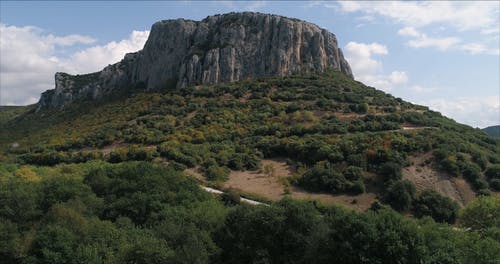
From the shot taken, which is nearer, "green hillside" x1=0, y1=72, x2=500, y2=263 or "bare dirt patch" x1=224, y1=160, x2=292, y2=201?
→ "green hillside" x1=0, y1=72, x2=500, y2=263

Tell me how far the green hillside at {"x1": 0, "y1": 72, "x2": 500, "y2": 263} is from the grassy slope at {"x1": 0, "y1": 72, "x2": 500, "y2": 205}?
0.32 meters

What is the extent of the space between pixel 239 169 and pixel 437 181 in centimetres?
2807

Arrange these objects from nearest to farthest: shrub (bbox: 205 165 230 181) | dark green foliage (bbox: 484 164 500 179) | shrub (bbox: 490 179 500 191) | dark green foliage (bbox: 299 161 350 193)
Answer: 1. shrub (bbox: 490 179 500 191)
2. dark green foliage (bbox: 299 161 350 193)
3. dark green foliage (bbox: 484 164 500 179)
4. shrub (bbox: 205 165 230 181)

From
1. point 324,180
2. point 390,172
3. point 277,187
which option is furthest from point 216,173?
point 390,172

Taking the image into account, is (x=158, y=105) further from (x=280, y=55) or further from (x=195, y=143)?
(x=280, y=55)

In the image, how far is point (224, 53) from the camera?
344 ft

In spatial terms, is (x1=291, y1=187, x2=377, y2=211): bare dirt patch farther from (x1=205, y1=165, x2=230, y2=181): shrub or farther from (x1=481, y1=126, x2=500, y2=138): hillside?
(x1=481, y1=126, x2=500, y2=138): hillside

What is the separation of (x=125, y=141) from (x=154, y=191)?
39100 millimetres

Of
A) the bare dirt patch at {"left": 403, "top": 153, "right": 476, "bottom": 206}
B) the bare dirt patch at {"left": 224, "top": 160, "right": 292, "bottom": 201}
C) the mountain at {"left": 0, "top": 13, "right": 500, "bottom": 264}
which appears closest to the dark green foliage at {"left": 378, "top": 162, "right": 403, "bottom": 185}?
the mountain at {"left": 0, "top": 13, "right": 500, "bottom": 264}

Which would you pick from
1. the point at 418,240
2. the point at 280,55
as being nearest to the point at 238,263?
the point at 418,240

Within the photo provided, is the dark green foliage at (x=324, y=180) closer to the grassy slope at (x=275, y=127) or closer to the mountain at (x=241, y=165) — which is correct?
the mountain at (x=241, y=165)

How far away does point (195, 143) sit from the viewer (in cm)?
7738

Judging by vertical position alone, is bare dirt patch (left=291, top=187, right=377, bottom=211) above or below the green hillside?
below

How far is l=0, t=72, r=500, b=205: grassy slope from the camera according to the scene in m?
64.6
